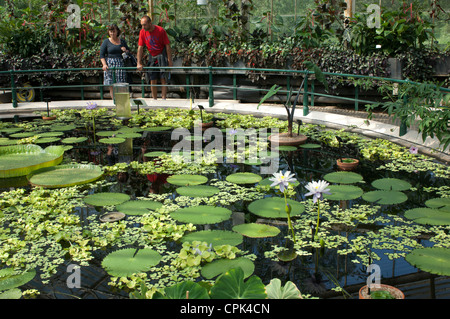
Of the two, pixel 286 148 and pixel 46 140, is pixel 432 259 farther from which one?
pixel 46 140

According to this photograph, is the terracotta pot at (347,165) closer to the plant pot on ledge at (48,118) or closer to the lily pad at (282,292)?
the lily pad at (282,292)

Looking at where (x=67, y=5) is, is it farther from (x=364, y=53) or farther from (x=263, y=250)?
(x=263, y=250)

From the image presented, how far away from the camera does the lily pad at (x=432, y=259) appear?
2787 millimetres

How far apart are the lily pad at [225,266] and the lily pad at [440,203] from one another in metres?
1.77

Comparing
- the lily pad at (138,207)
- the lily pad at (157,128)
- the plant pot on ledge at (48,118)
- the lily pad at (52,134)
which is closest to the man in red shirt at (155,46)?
the plant pot on ledge at (48,118)

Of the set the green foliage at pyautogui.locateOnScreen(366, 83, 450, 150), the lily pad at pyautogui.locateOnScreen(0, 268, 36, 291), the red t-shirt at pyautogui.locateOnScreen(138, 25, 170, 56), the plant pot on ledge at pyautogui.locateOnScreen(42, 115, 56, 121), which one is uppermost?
the red t-shirt at pyautogui.locateOnScreen(138, 25, 170, 56)

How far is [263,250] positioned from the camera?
125 inches

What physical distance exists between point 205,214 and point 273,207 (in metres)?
0.56

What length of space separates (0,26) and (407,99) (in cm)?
920

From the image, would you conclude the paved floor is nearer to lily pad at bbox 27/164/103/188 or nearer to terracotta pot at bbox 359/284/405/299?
lily pad at bbox 27/164/103/188

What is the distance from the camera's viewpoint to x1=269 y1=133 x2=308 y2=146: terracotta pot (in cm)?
594

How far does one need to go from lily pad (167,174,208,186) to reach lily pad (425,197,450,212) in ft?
6.58

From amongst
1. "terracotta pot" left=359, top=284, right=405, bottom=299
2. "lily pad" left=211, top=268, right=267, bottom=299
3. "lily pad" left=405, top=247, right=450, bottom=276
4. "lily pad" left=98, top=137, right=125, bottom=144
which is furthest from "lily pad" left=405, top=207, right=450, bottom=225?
"lily pad" left=98, top=137, right=125, bottom=144

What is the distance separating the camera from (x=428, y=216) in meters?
3.58
